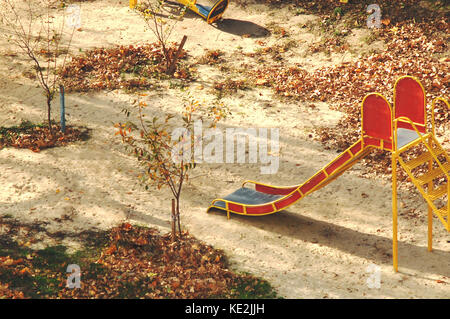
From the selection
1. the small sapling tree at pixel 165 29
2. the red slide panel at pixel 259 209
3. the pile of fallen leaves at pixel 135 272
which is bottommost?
the pile of fallen leaves at pixel 135 272

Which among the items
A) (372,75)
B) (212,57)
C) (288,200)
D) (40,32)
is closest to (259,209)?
(288,200)

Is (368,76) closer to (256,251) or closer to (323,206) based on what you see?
(323,206)

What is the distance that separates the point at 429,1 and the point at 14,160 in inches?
414

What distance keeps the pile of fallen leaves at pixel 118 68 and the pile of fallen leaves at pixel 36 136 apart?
71.8 inches

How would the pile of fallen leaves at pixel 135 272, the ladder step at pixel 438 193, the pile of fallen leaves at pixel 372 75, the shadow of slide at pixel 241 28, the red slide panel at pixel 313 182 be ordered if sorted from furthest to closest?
the shadow of slide at pixel 241 28, the pile of fallen leaves at pixel 372 75, the red slide panel at pixel 313 182, the ladder step at pixel 438 193, the pile of fallen leaves at pixel 135 272

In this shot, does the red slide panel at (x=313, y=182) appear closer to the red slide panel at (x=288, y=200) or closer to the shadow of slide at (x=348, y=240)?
the red slide panel at (x=288, y=200)

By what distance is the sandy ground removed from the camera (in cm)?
995

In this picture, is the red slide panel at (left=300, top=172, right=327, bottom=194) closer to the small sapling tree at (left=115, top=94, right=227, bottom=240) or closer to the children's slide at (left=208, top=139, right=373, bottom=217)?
the children's slide at (left=208, top=139, right=373, bottom=217)

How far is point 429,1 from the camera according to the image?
17.3 m

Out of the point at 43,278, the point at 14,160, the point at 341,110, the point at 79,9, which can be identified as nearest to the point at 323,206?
the point at 341,110

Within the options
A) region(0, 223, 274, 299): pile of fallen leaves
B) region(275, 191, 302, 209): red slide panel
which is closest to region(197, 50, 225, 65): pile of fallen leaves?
region(275, 191, 302, 209): red slide panel

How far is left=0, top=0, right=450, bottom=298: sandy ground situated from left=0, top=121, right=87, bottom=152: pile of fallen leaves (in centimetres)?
25

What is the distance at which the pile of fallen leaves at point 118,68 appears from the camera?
1574 centimetres

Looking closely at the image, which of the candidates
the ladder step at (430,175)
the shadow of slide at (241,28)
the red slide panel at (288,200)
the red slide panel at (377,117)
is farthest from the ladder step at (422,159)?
the shadow of slide at (241,28)
